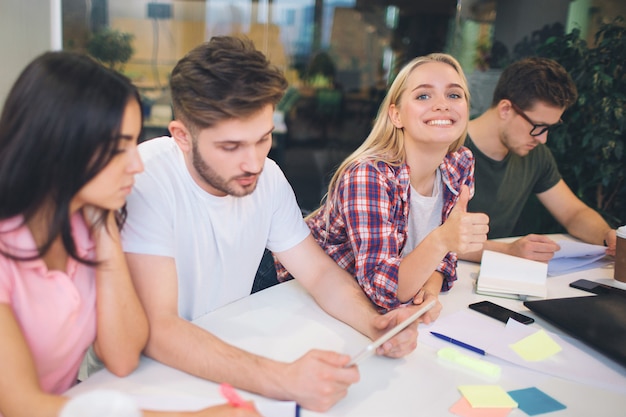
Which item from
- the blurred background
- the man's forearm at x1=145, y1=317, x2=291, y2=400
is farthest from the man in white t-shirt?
the blurred background

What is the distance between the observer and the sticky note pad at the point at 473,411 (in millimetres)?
1173

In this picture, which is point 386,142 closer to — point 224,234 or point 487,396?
point 224,234

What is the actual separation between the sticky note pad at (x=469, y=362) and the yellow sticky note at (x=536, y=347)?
0.12 m

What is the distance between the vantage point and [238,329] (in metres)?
1.47

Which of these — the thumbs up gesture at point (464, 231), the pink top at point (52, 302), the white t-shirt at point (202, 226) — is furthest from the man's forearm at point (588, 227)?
the pink top at point (52, 302)

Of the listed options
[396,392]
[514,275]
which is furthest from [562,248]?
[396,392]

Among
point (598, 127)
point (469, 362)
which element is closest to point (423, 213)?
point (469, 362)

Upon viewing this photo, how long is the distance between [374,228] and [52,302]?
0.90 m

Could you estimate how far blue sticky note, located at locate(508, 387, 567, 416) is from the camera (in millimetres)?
1209

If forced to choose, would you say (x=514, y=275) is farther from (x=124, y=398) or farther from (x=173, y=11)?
(x=173, y=11)

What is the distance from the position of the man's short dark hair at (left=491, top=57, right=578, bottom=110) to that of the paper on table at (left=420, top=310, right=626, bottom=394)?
4.29 feet

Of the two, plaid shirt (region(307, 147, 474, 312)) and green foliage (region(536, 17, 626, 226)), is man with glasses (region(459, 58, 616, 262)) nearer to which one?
green foliage (region(536, 17, 626, 226))

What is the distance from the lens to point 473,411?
1.18m

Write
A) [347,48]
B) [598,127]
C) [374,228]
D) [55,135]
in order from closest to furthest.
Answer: [55,135] < [374,228] < [598,127] < [347,48]
